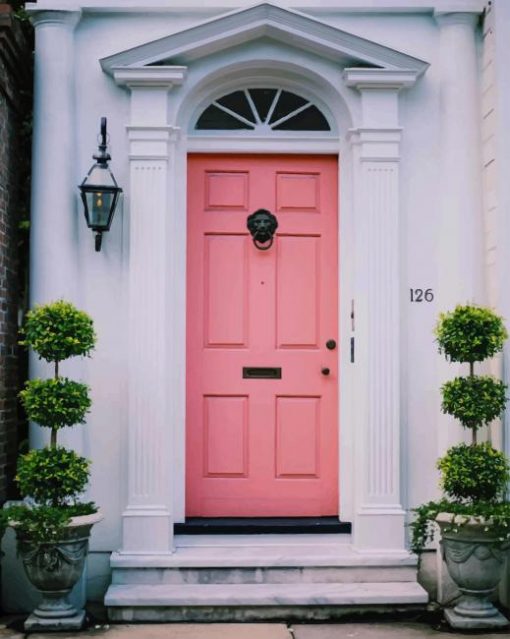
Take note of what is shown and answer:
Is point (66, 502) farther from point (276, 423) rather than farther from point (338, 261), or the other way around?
point (338, 261)

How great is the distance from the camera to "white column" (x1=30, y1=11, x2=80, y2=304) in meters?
6.00

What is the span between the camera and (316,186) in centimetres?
643

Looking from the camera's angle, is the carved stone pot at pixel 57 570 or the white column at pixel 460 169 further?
the white column at pixel 460 169

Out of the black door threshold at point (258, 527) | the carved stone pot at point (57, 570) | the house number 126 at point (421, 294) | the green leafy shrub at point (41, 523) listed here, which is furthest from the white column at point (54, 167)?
the house number 126 at point (421, 294)

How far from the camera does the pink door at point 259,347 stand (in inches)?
249

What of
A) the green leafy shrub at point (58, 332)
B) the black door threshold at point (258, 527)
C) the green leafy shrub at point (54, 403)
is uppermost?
the green leafy shrub at point (58, 332)

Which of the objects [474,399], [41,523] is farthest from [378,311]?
[41,523]

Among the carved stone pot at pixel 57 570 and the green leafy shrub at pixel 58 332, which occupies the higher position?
the green leafy shrub at pixel 58 332

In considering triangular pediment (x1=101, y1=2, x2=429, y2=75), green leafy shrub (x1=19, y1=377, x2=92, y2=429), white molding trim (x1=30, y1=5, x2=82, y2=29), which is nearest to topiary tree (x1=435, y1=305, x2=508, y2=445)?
triangular pediment (x1=101, y1=2, x2=429, y2=75)

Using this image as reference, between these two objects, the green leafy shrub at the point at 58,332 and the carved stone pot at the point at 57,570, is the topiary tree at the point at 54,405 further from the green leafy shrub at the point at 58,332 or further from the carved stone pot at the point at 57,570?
the carved stone pot at the point at 57,570

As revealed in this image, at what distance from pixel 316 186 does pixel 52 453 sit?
2433 millimetres

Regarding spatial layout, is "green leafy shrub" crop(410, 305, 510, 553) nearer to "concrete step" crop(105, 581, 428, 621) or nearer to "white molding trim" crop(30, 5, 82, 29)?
"concrete step" crop(105, 581, 428, 621)

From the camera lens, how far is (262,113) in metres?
6.45

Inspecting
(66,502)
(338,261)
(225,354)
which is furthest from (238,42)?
(66,502)
